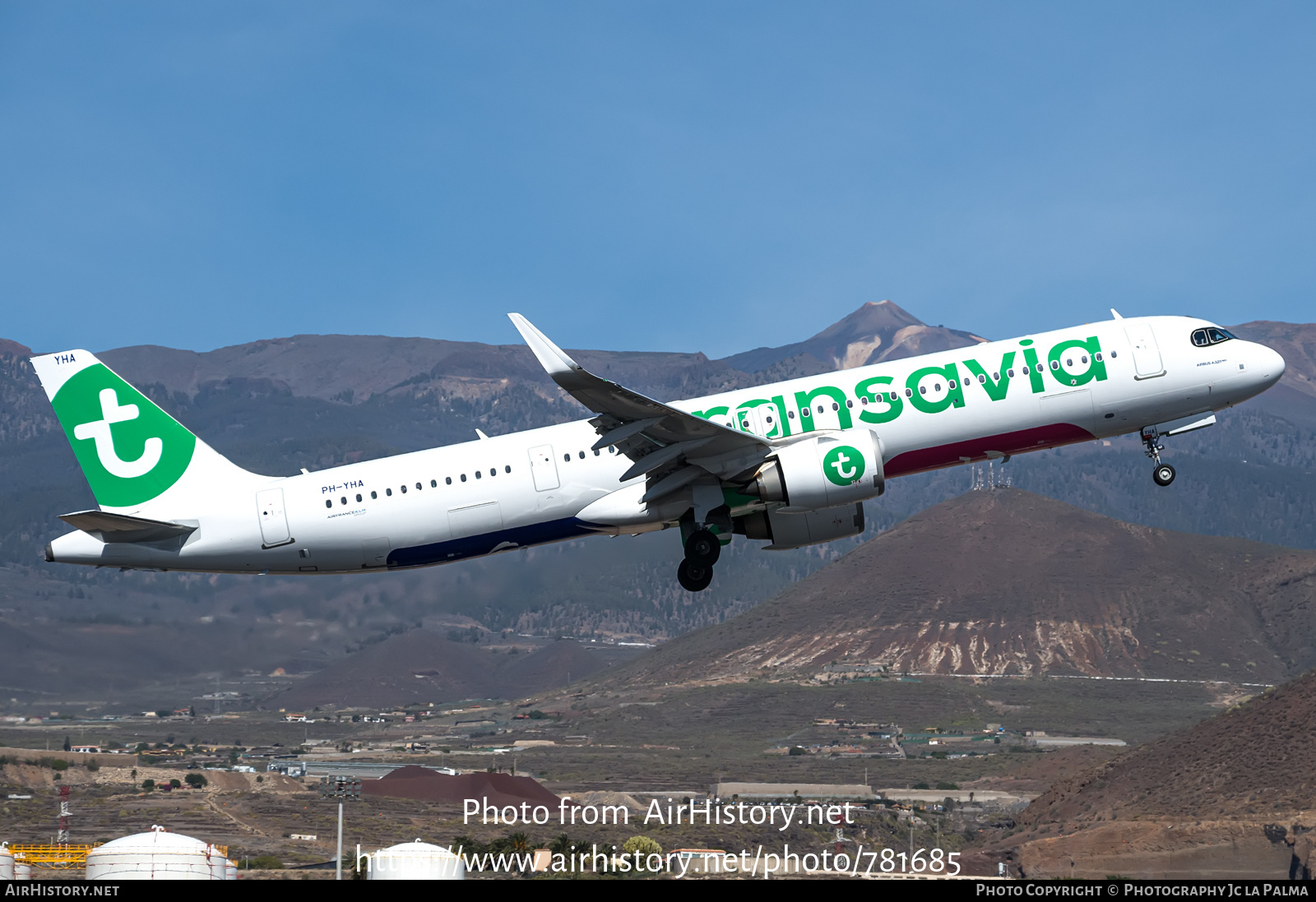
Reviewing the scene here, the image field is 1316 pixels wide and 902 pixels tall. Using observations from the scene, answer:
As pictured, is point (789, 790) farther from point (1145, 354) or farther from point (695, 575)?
point (1145, 354)

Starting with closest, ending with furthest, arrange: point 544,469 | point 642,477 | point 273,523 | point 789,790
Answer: point 544,469 < point 642,477 < point 273,523 < point 789,790

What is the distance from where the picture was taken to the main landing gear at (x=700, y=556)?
36.2 meters

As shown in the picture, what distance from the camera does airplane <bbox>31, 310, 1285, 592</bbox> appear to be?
3575 cm

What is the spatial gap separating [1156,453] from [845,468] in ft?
35.2

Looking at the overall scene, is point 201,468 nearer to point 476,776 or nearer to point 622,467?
point 622,467

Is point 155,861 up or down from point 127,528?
down

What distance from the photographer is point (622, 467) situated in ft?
119

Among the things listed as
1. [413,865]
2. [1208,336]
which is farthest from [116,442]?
[1208,336]

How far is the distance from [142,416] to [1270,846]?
65.9 meters

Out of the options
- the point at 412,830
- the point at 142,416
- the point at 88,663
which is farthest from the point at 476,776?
Answer: the point at 142,416

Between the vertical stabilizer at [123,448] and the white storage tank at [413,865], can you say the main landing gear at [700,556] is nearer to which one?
the white storage tank at [413,865]

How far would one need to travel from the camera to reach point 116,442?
38.5 m

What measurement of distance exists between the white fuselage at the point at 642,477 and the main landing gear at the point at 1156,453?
618 millimetres
